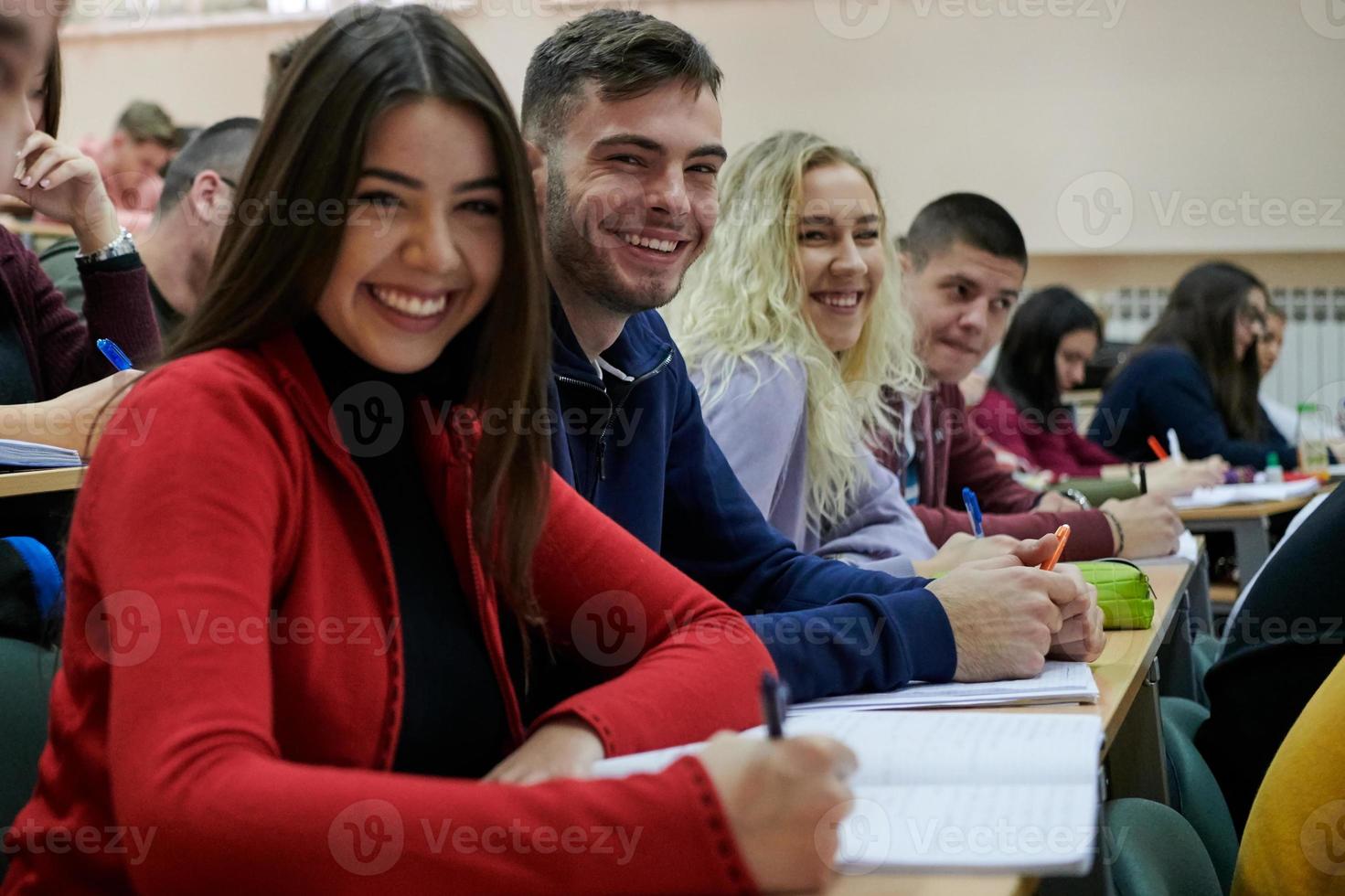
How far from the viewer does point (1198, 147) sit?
6.05m

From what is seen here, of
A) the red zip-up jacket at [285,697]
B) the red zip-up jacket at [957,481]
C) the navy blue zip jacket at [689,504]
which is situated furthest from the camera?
the red zip-up jacket at [957,481]

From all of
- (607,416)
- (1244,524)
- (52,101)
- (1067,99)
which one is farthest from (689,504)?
(1067,99)

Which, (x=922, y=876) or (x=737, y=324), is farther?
(x=737, y=324)

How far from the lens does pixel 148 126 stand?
5.05 m

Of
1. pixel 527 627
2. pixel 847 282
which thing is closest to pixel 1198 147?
pixel 847 282

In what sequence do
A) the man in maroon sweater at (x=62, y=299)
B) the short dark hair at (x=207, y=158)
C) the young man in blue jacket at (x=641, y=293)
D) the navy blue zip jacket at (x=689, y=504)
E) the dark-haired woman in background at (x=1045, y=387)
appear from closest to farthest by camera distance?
the navy blue zip jacket at (x=689, y=504) → the young man in blue jacket at (x=641, y=293) → the man in maroon sweater at (x=62, y=299) → the short dark hair at (x=207, y=158) → the dark-haired woman in background at (x=1045, y=387)

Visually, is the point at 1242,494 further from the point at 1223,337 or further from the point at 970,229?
the point at 1223,337

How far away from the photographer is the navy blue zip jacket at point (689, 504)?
1241 mm

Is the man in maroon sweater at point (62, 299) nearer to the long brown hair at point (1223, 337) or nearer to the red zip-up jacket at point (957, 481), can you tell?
the red zip-up jacket at point (957, 481)

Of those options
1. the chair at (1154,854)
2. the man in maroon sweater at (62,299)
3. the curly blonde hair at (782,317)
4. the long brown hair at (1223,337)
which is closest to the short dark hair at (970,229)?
the curly blonde hair at (782,317)

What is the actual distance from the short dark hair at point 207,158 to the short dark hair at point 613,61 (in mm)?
1445

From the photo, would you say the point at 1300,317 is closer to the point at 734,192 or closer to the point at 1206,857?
the point at 734,192

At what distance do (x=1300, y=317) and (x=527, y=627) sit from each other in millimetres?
6153

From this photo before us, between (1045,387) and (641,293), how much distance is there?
3809 millimetres
